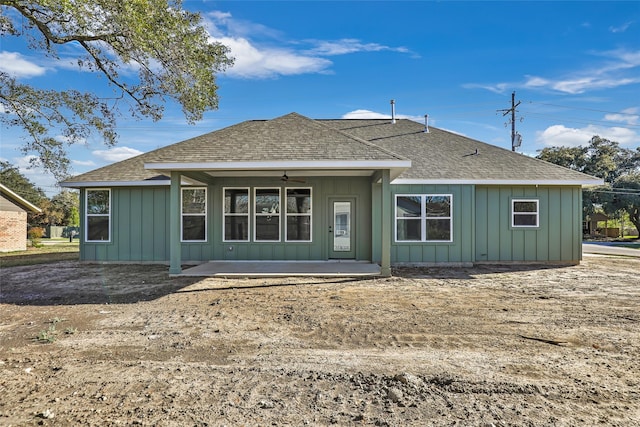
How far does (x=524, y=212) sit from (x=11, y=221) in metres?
25.6

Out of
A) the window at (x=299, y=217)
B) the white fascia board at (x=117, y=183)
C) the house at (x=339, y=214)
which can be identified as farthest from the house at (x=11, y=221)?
the window at (x=299, y=217)

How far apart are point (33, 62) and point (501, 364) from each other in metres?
11.0

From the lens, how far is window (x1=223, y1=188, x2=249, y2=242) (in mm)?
11688

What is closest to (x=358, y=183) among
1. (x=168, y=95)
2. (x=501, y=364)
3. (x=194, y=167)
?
(x=194, y=167)

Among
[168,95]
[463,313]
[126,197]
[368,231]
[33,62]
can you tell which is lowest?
[463,313]

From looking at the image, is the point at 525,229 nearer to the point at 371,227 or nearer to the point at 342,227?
the point at 371,227

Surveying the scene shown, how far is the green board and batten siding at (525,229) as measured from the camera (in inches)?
456

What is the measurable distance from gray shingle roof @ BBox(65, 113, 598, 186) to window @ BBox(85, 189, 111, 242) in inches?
23.1

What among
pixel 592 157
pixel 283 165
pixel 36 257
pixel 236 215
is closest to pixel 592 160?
pixel 592 157

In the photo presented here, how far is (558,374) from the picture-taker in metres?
3.54

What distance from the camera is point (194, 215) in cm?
1178

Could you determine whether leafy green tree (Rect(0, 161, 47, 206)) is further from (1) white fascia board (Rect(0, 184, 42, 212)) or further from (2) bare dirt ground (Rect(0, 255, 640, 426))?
(2) bare dirt ground (Rect(0, 255, 640, 426))

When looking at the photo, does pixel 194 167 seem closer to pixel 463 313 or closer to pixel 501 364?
pixel 463 313

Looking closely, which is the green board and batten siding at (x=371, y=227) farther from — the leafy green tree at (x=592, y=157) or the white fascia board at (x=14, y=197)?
the leafy green tree at (x=592, y=157)
